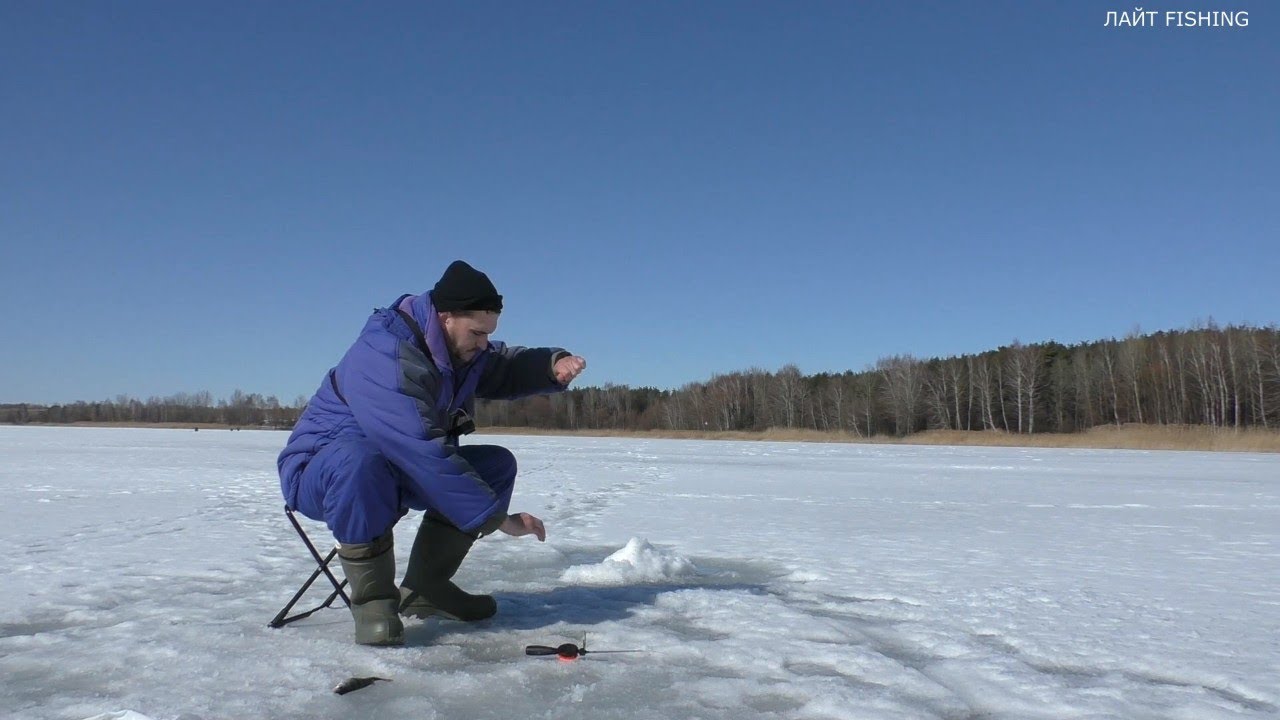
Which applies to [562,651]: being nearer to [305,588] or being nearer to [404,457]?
[404,457]

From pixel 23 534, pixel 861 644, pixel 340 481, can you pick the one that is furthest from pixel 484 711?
pixel 23 534

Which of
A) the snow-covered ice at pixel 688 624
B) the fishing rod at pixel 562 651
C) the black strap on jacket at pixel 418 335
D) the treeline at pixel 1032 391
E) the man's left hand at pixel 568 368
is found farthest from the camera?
the treeline at pixel 1032 391

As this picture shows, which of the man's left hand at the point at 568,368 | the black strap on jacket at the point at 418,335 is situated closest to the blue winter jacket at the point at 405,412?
the black strap on jacket at the point at 418,335

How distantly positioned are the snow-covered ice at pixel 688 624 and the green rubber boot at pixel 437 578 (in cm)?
6

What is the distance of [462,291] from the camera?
2410 millimetres

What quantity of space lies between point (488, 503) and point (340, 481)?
0.41m

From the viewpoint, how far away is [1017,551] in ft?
15.1

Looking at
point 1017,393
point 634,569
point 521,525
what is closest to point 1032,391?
point 1017,393

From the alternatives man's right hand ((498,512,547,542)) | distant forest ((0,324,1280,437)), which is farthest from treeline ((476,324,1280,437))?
man's right hand ((498,512,547,542))

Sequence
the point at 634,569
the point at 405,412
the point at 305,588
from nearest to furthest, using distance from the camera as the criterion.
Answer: the point at 405,412
the point at 305,588
the point at 634,569

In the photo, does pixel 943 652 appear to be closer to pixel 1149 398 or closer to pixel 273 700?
pixel 273 700

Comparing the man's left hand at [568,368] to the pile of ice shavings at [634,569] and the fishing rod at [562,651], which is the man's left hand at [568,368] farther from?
the pile of ice shavings at [634,569]

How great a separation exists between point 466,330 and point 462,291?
0.13 meters

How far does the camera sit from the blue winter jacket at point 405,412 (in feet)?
7.32
